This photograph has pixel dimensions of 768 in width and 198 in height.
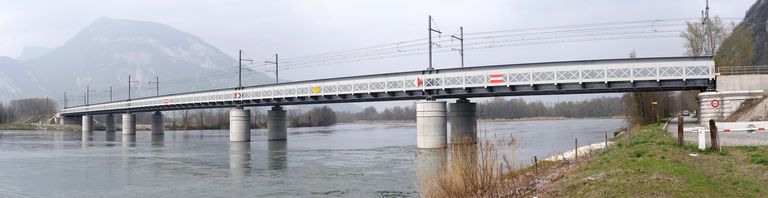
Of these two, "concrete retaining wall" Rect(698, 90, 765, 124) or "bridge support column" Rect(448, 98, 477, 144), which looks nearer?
"concrete retaining wall" Rect(698, 90, 765, 124)

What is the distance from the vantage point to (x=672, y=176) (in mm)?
12188

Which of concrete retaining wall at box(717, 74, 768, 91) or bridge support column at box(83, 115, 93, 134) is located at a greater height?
concrete retaining wall at box(717, 74, 768, 91)

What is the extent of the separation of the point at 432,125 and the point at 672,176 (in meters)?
32.4

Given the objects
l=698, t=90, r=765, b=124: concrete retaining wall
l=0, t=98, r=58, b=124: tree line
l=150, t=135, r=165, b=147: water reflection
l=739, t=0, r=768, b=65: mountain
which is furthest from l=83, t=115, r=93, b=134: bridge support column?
l=739, t=0, r=768, b=65: mountain

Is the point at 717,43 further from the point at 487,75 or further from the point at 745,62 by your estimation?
the point at 487,75

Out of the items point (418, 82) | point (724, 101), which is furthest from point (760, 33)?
point (418, 82)

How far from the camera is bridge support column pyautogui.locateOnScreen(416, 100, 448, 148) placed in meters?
44.3

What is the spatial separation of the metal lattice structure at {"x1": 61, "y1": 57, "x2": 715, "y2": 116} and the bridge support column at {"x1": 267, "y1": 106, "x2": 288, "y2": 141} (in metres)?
10.2

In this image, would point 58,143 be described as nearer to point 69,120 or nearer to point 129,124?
point 129,124

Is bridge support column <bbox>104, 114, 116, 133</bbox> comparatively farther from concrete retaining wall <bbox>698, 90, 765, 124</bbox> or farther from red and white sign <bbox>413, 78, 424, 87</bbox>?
concrete retaining wall <bbox>698, 90, 765, 124</bbox>

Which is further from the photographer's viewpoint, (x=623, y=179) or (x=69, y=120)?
(x=69, y=120)

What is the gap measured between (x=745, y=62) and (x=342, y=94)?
41776mm

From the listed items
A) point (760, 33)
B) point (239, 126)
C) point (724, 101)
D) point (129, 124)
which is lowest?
point (129, 124)

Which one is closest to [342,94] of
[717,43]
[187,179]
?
[187,179]
